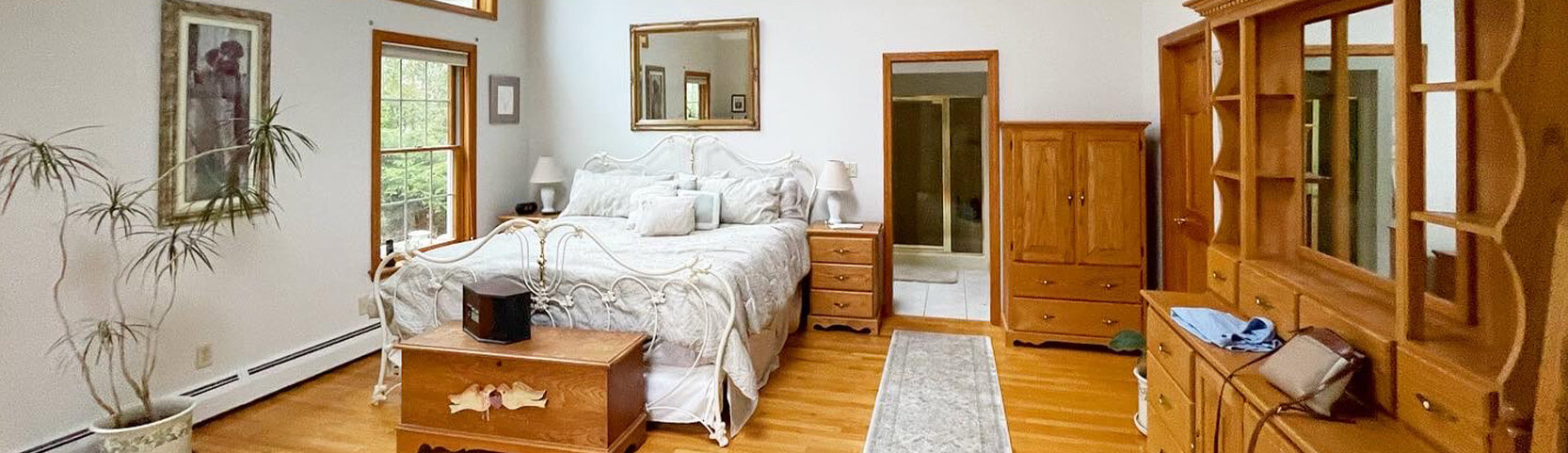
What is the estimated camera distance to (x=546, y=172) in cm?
540

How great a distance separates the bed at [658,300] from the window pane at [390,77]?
1.28 metres

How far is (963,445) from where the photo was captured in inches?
116

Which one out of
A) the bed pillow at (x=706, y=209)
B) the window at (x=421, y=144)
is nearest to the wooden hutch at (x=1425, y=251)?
the bed pillow at (x=706, y=209)

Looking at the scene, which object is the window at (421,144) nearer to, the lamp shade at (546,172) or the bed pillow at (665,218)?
the lamp shade at (546,172)

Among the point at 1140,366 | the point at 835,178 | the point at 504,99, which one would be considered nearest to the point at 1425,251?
the point at 1140,366

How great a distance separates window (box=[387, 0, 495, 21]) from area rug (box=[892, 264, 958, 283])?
3639 millimetres

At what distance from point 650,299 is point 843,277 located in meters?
1.88

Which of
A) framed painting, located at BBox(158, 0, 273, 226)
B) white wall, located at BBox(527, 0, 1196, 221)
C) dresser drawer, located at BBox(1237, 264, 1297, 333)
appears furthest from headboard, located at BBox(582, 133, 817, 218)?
dresser drawer, located at BBox(1237, 264, 1297, 333)

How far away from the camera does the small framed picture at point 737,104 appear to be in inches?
207

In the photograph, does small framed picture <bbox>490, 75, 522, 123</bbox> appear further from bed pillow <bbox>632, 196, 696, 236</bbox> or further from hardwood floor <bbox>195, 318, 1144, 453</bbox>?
hardwood floor <bbox>195, 318, 1144, 453</bbox>

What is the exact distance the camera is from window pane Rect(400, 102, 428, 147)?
459cm

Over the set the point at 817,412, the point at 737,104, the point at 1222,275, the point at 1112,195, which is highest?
the point at 737,104

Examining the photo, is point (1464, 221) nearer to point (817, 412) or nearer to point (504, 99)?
point (817, 412)

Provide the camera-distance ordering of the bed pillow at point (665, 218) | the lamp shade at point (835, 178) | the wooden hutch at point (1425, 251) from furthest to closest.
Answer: the lamp shade at point (835, 178) < the bed pillow at point (665, 218) < the wooden hutch at point (1425, 251)
